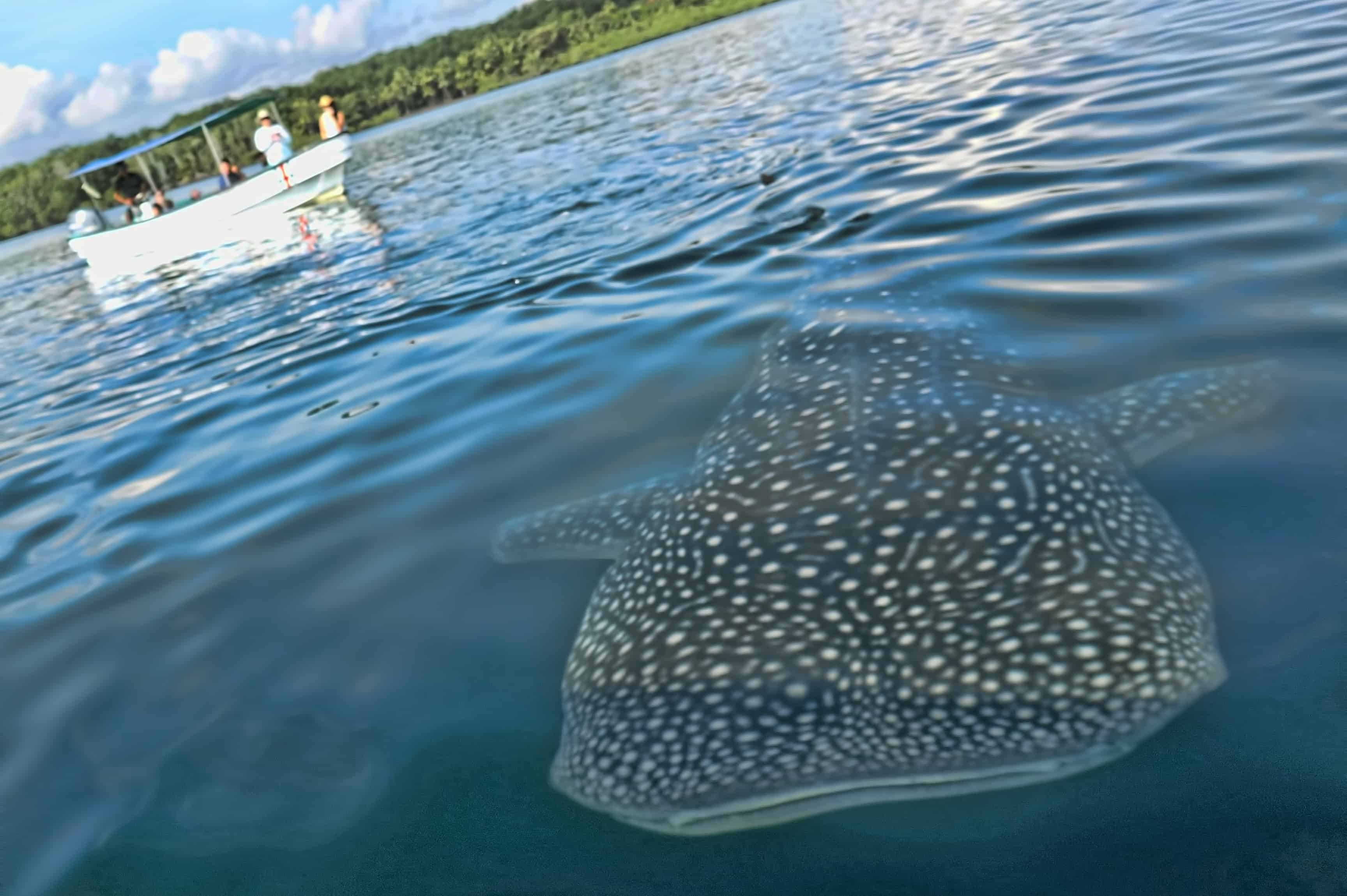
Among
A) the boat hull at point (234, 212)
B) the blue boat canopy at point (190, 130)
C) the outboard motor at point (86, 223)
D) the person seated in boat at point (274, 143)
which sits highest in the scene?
the blue boat canopy at point (190, 130)

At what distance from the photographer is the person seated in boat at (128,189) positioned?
27984 millimetres

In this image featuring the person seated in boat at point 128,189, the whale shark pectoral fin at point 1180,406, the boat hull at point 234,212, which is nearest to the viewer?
the whale shark pectoral fin at point 1180,406

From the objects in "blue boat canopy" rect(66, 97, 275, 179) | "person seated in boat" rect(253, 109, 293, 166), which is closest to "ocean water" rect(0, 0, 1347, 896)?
"person seated in boat" rect(253, 109, 293, 166)

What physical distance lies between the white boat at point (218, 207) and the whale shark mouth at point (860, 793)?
24096 mm

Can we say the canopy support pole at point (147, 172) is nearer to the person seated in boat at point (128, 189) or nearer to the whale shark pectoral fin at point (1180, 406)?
the person seated in boat at point (128, 189)

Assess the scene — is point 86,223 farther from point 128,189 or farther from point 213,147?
point 213,147

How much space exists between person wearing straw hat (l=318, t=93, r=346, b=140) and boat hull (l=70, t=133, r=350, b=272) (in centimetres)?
60

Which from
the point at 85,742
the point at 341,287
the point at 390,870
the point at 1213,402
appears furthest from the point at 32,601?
the point at 341,287

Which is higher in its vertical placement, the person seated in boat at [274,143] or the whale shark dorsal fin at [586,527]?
the person seated in boat at [274,143]

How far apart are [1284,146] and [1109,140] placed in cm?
196

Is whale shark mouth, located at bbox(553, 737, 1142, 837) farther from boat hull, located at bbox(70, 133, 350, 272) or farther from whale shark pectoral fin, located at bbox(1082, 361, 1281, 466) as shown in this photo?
boat hull, located at bbox(70, 133, 350, 272)

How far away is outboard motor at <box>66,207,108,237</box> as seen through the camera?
26.8m

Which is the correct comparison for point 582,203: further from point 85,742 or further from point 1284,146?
point 85,742

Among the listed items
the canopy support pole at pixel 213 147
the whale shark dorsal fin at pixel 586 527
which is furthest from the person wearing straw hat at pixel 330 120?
the whale shark dorsal fin at pixel 586 527
